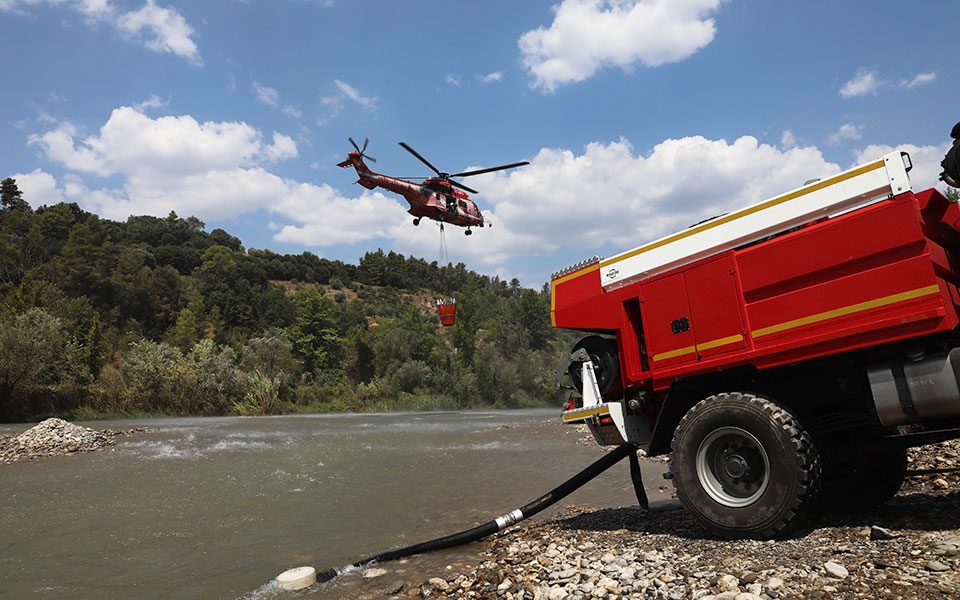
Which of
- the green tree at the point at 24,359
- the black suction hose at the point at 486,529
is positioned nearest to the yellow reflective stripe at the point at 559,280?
the black suction hose at the point at 486,529

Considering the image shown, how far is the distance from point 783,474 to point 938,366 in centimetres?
148

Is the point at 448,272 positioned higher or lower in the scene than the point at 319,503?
higher

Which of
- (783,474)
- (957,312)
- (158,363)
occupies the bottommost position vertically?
(783,474)

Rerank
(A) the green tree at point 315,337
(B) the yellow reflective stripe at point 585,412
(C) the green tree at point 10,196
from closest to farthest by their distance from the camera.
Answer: (B) the yellow reflective stripe at point 585,412
(A) the green tree at point 315,337
(C) the green tree at point 10,196

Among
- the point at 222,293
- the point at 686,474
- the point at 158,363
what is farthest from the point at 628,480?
the point at 222,293

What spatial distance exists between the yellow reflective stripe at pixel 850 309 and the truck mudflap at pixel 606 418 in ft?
5.69

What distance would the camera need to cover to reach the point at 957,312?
192 inches

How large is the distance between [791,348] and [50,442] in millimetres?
22408

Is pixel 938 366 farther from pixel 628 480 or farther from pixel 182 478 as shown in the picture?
pixel 182 478

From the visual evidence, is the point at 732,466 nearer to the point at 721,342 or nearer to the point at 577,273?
→ the point at 721,342

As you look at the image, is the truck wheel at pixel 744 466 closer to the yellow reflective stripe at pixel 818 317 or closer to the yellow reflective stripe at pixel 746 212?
the yellow reflective stripe at pixel 818 317

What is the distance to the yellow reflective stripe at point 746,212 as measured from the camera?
16.6 feet

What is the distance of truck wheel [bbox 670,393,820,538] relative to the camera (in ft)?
16.2

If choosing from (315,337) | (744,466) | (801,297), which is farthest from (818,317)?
(315,337)
